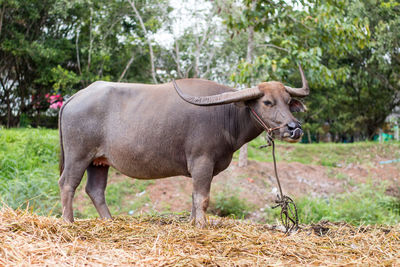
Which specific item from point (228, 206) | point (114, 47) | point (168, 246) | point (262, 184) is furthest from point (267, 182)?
point (114, 47)

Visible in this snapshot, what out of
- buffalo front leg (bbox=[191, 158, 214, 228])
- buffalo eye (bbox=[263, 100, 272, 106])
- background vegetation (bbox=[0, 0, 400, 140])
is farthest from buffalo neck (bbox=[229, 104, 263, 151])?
background vegetation (bbox=[0, 0, 400, 140])

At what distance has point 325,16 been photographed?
6.38m

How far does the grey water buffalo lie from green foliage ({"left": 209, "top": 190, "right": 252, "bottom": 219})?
276 centimetres

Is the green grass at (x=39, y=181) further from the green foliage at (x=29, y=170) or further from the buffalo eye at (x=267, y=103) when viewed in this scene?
the buffalo eye at (x=267, y=103)

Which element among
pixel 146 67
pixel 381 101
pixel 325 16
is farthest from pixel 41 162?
pixel 381 101

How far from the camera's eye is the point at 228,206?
6.64m

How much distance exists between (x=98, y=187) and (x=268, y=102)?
2301 mm

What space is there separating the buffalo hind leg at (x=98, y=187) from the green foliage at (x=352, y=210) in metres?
3.30

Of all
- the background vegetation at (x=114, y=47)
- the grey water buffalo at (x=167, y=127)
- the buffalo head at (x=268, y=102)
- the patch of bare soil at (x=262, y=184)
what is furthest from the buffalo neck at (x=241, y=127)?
the background vegetation at (x=114, y=47)

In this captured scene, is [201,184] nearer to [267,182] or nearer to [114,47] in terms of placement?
[267,182]

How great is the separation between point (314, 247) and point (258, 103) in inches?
57.1

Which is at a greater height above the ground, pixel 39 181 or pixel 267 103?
pixel 267 103

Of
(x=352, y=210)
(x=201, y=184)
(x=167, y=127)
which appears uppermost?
(x=167, y=127)

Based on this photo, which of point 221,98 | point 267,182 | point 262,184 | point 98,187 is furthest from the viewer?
point 267,182
